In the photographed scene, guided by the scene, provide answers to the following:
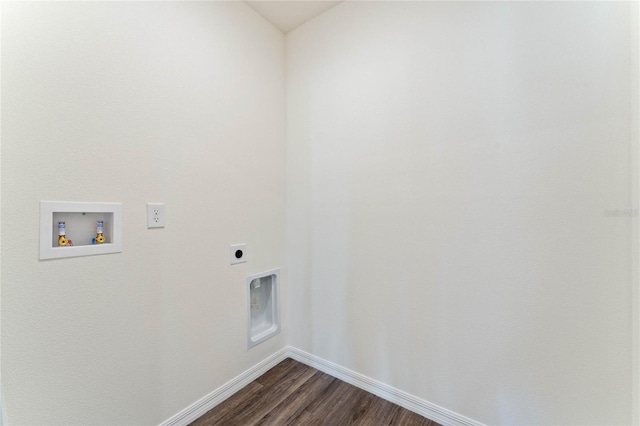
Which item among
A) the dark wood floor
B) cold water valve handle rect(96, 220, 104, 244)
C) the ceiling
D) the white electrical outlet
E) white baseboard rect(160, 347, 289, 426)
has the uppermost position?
the ceiling

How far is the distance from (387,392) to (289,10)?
2663mm

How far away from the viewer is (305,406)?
153cm

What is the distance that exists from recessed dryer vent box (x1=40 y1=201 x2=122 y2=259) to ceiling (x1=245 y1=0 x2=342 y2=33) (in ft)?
5.37

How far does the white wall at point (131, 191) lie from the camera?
37.6 inches

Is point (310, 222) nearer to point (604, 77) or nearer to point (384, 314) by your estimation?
point (384, 314)

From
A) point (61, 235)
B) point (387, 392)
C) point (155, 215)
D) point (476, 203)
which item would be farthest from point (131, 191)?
point (387, 392)

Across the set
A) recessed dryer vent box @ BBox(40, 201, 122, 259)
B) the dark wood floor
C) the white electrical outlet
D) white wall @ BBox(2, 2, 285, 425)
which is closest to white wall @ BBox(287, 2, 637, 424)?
the dark wood floor

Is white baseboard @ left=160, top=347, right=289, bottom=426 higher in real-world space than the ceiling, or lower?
lower

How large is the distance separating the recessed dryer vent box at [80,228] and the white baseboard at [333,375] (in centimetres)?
98

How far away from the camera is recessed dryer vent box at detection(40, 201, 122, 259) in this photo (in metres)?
0.99

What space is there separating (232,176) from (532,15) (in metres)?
1.76

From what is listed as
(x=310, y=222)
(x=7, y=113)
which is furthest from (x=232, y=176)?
(x=7, y=113)

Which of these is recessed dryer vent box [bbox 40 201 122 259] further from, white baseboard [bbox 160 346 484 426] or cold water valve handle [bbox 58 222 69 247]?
white baseboard [bbox 160 346 484 426]

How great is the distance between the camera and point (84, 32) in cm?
109
